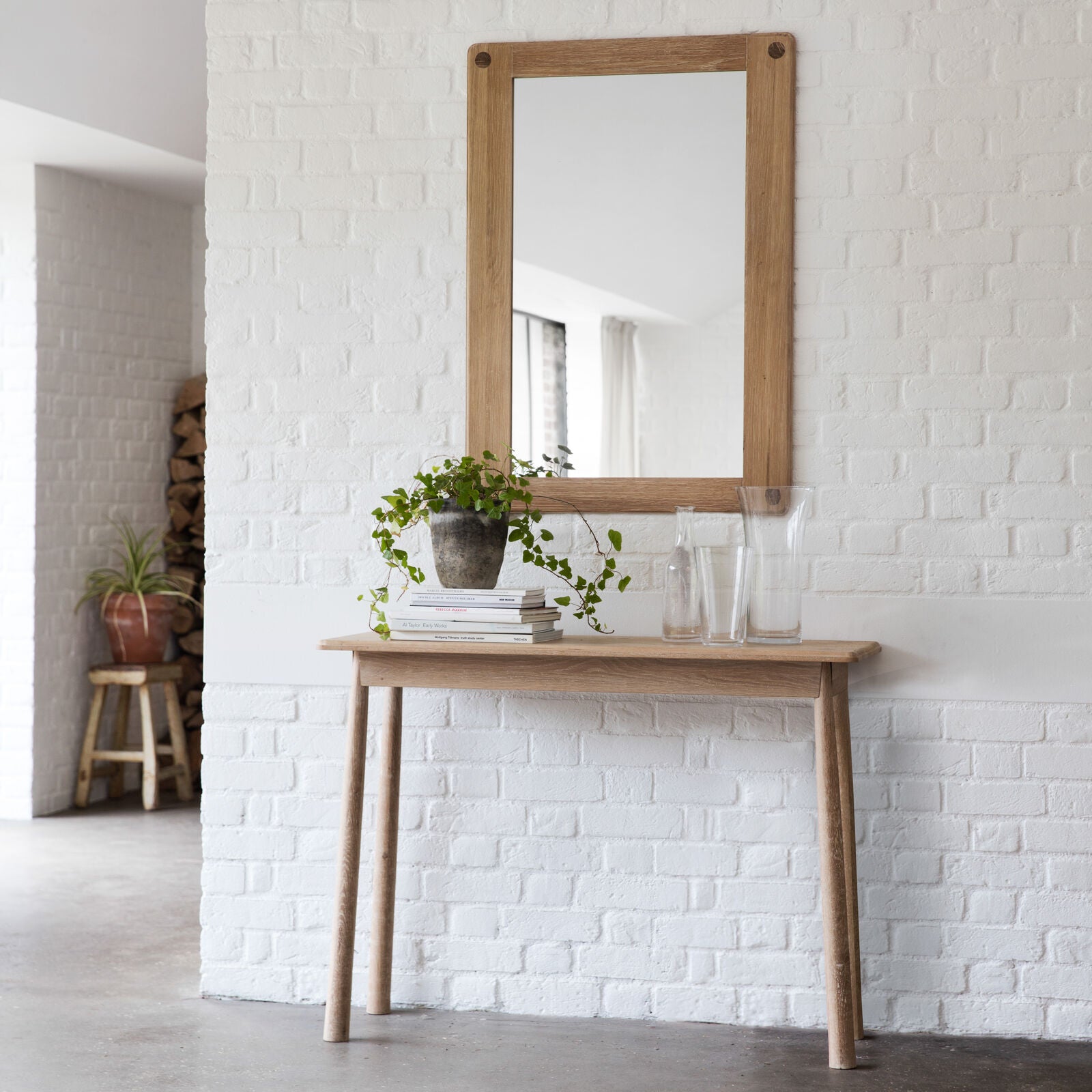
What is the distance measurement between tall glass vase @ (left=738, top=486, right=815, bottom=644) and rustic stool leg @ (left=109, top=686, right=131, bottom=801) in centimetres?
346

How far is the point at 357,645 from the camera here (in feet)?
8.80

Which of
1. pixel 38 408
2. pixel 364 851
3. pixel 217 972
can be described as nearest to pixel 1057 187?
pixel 364 851

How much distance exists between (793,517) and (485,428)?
2.28ft

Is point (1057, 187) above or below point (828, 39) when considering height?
below

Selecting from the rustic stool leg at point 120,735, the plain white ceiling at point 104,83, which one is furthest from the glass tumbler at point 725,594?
the rustic stool leg at point 120,735

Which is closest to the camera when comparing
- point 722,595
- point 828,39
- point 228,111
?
point 722,595

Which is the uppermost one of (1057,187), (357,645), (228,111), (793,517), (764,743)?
(228,111)

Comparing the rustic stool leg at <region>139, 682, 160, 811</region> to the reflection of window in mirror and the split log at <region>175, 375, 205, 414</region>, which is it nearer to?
the split log at <region>175, 375, 205, 414</region>

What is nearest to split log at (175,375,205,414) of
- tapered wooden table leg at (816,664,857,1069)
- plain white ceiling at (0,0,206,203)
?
plain white ceiling at (0,0,206,203)

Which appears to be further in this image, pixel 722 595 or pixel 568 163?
pixel 568 163

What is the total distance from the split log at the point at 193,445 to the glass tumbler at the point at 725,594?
3677 mm

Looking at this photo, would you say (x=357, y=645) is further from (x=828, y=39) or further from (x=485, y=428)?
(x=828, y=39)

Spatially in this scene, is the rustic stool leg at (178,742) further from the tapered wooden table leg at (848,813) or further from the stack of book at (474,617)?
the tapered wooden table leg at (848,813)

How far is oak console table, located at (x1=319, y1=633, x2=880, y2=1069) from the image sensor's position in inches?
102
